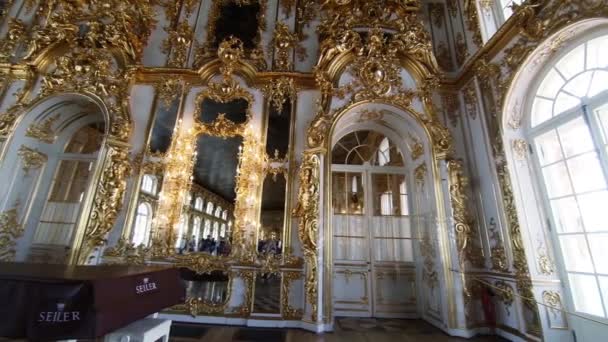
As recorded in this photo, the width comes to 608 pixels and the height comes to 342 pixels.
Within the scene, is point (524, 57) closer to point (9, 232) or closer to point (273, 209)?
point (273, 209)

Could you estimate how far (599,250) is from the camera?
2.93 metres

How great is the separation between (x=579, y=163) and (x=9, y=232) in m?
8.24

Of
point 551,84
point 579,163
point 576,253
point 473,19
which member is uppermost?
point 473,19

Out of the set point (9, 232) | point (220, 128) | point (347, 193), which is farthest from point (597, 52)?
point (9, 232)

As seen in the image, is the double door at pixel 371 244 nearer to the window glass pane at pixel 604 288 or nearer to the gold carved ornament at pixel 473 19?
the window glass pane at pixel 604 288

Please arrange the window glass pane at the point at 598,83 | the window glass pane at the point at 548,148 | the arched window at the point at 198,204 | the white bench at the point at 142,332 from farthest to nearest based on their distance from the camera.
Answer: the arched window at the point at 198,204 < the window glass pane at the point at 548,148 < the window glass pane at the point at 598,83 < the white bench at the point at 142,332

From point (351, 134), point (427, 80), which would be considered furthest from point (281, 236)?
point (427, 80)

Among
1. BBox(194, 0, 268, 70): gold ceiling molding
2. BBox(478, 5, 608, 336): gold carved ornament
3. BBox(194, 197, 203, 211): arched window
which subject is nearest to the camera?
BBox(478, 5, 608, 336): gold carved ornament

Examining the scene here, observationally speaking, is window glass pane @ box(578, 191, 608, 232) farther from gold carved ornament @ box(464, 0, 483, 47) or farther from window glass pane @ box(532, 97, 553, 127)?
gold carved ornament @ box(464, 0, 483, 47)

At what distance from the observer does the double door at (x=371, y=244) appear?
4621 mm

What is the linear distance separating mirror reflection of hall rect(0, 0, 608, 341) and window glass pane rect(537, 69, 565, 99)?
0.03 meters

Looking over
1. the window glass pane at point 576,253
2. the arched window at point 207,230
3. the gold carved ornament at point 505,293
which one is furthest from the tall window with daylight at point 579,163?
the arched window at point 207,230

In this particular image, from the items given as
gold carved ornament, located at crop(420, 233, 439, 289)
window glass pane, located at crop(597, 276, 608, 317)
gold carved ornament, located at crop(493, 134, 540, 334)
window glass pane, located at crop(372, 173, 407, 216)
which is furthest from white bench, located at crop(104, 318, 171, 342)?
window glass pane, located at crop(597, 276, 608, 317)

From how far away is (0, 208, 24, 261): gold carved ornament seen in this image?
4.36 m
